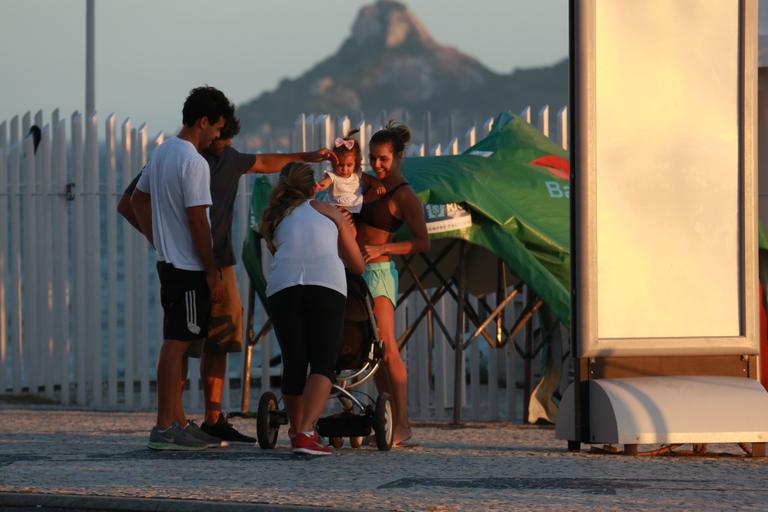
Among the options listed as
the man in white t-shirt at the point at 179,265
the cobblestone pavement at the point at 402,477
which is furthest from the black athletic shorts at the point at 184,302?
the cobblestone pavement at the point at 402,477

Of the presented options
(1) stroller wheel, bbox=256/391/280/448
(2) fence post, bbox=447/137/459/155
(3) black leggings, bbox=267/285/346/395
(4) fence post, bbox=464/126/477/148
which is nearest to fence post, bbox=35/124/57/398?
(2) fence post, bbox=447/137/459/155

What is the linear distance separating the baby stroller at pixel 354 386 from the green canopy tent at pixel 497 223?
2904 mm

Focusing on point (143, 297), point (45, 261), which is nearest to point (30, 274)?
point (45, 261)

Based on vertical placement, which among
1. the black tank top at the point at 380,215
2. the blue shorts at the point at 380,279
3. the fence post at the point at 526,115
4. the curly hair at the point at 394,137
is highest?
the fence post at the point at 526,115

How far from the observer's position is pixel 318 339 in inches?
325

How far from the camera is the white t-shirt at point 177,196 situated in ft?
27.7

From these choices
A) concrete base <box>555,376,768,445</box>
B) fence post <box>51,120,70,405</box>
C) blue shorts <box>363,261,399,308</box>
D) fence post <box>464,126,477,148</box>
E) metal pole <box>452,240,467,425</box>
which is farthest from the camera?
fence post <box>51,120,70,405</box>

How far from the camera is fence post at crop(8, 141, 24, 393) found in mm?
14000

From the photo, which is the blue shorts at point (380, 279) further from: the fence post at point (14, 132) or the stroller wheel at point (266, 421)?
the fence post at point (14, 132)

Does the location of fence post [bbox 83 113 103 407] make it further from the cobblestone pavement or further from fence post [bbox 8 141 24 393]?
the cobblestone pavement

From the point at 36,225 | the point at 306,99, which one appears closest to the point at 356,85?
the point at 306,99

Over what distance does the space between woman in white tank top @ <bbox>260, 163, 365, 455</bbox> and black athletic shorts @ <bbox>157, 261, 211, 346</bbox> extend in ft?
1.16

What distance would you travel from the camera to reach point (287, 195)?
27.8 feet

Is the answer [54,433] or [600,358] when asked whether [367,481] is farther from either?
[54,433]
